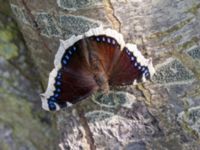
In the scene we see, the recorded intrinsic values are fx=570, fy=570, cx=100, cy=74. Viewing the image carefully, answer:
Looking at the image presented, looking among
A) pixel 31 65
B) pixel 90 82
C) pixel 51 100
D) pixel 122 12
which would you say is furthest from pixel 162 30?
pixel 31 65

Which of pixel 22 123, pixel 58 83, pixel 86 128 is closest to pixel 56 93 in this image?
pixel 58 83

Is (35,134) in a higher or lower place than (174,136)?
lower

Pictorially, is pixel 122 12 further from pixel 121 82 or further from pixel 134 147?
pixel 134 147

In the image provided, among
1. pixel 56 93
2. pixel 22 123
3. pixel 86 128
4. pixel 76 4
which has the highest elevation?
pixel 76 4

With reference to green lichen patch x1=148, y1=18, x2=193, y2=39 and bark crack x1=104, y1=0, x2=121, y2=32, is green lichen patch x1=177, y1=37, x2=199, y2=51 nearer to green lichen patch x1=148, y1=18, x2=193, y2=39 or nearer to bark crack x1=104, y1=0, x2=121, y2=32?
green lichen patch x1=148, y1=18, x2=193, y2=39

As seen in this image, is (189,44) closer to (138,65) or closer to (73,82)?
(138,65)
